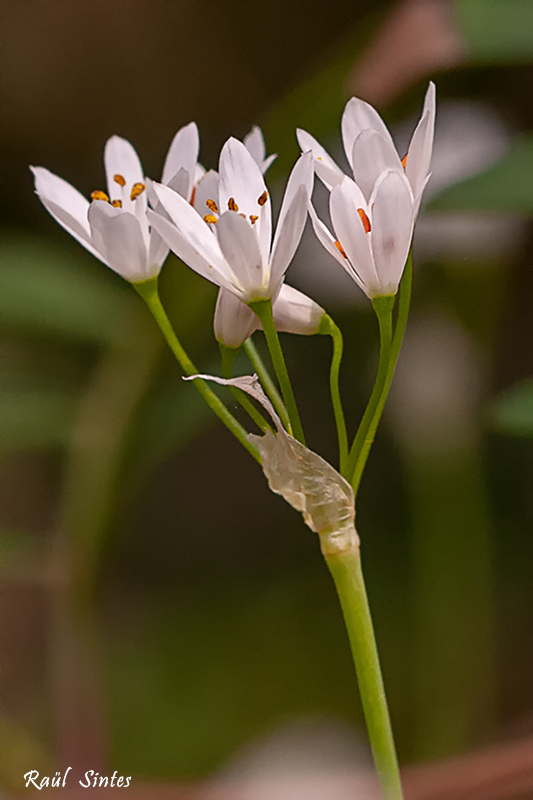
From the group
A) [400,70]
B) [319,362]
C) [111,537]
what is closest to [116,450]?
[111,537]

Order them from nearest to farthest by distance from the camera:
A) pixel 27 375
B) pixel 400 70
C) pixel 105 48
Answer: pixel 400 70 → pixel 27 375 → pixel 105 48

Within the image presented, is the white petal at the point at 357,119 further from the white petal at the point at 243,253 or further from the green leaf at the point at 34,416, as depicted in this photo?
the green leaf at the point at 34,416

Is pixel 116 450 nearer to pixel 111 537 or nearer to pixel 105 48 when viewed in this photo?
pixel 111 537

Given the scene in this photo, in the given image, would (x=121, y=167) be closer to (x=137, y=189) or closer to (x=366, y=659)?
(x=137, y=189)

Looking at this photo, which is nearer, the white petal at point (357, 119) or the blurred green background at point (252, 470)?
the white petal at point (357, 119)

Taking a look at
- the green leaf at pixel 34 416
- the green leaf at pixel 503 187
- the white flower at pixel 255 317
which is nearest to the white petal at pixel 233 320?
the white flower at pixel 255 317
